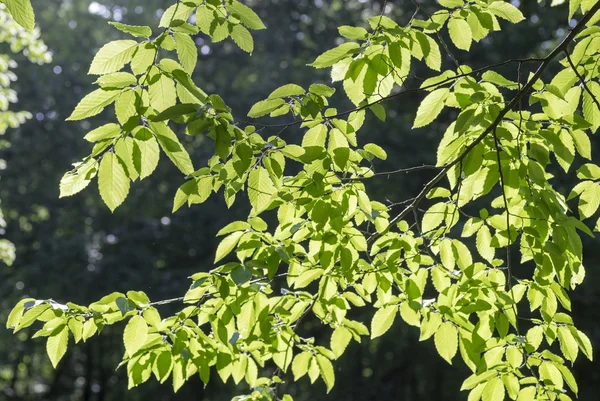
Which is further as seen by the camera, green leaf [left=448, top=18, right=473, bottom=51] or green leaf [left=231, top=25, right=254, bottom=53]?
green leaf [left=448, top=18, right=473, bottom=51]

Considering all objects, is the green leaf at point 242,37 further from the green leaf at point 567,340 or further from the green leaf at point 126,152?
the green leaf at point 567,340

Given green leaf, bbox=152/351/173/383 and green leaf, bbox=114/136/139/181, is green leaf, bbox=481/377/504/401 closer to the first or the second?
green leaf, bbox=152/351/173/383

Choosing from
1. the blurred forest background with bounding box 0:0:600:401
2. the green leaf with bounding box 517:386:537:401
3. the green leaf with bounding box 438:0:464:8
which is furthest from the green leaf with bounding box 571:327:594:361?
the blurred forest background with bounding box 0:0:600:401

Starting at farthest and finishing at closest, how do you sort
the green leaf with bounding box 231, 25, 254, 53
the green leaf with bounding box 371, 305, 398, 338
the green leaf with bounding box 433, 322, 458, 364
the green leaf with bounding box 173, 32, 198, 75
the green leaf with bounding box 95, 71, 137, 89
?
the green leaf with bounding box 371, 305, 398, 338 → the green leaf with bounding box 433, 322, 458, 364 → the green leaf with bounding box 231, 25, 254, 53 → the green leaf with bounding box 173, 32, 198, 75 → the green leaf with bounding box 95, 71, 137, 89

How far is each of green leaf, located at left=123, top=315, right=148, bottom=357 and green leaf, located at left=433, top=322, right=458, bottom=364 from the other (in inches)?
29.7

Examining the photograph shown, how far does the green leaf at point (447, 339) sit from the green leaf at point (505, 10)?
0.80m

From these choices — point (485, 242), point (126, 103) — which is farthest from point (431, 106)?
point (126, 103)

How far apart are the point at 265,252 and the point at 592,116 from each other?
936mm

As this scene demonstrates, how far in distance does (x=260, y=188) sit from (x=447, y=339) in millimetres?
664

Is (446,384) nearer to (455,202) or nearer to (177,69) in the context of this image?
(455,202)

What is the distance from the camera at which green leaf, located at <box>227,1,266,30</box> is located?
4.99 feet

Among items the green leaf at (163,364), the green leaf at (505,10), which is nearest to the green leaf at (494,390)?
the green leaf at (163,364)

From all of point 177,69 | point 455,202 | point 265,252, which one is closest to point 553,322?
point 455,202

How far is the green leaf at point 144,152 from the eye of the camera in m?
1.39
